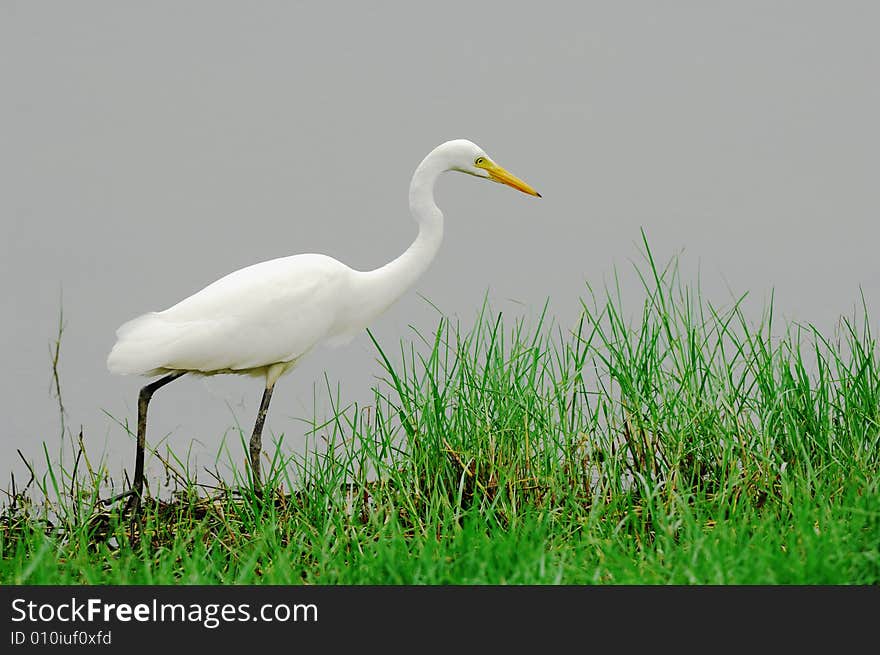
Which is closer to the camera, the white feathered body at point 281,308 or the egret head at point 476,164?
the white feathered body at point 281,308

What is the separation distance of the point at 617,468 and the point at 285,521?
131 centimetres

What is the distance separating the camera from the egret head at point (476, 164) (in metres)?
4.26

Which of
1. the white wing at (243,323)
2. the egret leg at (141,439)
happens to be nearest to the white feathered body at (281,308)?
the white wing at (243,323)

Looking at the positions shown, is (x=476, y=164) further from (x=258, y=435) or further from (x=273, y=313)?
(x=258, y=435)

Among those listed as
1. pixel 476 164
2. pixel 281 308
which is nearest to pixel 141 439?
pixel 281 308

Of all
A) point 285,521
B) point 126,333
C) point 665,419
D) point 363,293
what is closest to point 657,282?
point 665,419

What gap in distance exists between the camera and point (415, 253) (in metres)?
4.36

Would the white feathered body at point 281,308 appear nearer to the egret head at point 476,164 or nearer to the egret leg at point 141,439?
the egret head at point 476,164

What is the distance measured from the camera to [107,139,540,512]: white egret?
4.00 metres

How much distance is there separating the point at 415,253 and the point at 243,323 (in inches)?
30.9

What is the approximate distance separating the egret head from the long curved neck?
65 mm

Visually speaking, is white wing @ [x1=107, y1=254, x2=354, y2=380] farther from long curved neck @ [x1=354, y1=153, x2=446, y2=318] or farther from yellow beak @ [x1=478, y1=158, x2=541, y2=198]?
yellow beak @ [x1=478, y1=158, x2=541, y2=198]

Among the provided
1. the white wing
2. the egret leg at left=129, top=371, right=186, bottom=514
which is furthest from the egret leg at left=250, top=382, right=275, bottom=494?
the egret leg at left=129, top=371, right=186, bottom=514
